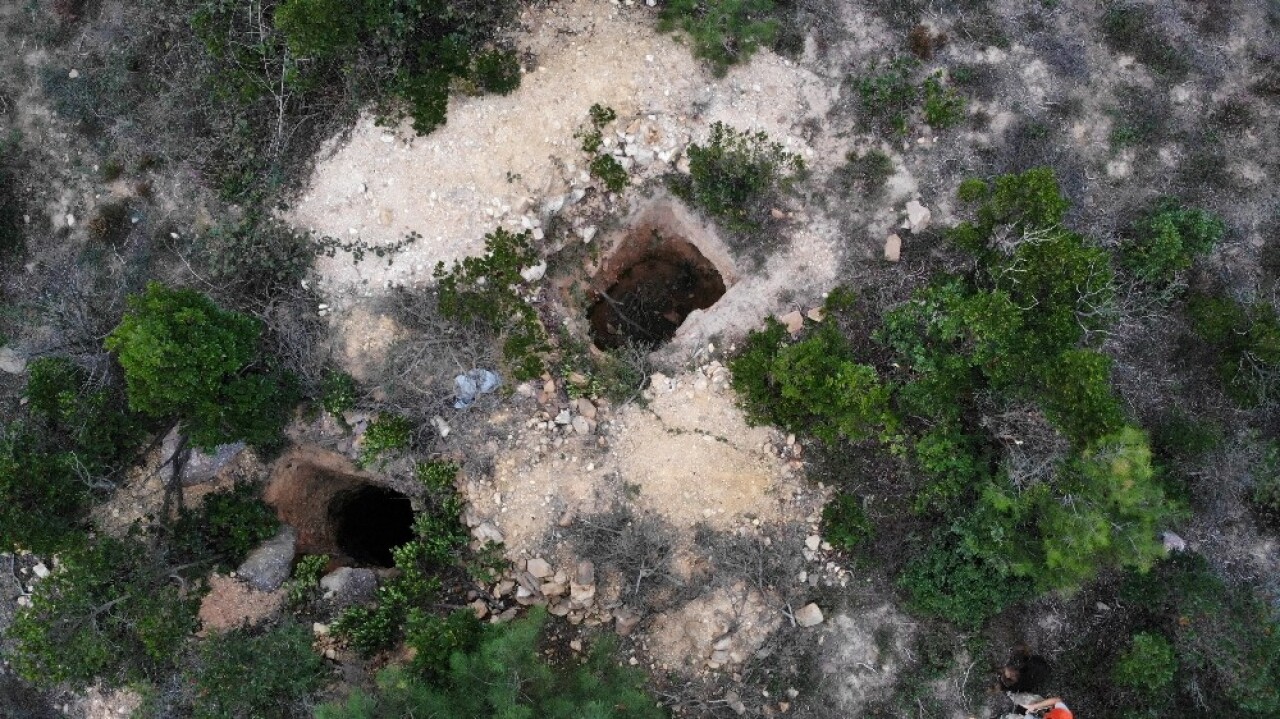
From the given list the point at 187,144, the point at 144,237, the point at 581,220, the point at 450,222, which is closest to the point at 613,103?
the point at 581,220

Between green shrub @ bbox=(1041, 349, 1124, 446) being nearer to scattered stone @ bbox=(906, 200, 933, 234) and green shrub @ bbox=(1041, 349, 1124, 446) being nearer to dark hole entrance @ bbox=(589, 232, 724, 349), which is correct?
scattered stone @ bbox=(906, 200, 933, 234)

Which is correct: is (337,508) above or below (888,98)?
below

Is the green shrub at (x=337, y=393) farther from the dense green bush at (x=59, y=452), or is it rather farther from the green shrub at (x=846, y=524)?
the green shrub at (x=846, y=524)

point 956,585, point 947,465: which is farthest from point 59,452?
point 956,585

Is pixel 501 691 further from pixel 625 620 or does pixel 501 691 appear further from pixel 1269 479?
pixel 1269 479

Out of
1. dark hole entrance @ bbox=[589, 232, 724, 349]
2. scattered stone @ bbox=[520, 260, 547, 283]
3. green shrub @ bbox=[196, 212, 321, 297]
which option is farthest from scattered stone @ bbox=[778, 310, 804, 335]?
green shrub @ bbox=[196, 212, 321, 297]
